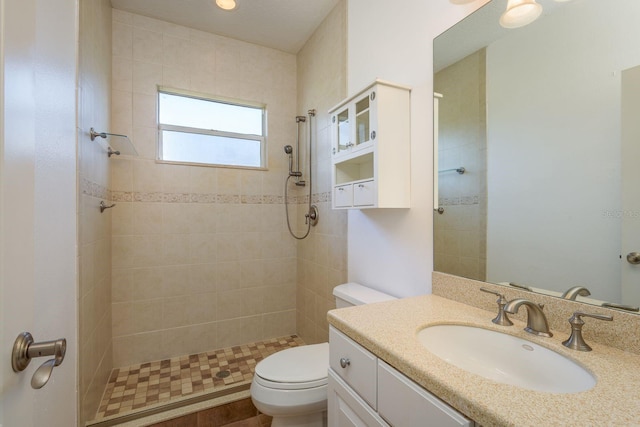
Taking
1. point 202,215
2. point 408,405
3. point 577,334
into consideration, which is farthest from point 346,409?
point 202,215

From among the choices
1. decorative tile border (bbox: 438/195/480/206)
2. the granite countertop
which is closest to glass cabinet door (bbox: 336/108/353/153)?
decorative tile border (bbox: 438/195/480/206)

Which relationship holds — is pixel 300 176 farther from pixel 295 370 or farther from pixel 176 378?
pixel 176 378

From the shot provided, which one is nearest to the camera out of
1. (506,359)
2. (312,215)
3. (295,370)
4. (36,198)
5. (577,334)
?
(36,198)

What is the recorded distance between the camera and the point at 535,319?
33.2 inches

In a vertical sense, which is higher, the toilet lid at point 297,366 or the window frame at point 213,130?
the window frame at point 213,130

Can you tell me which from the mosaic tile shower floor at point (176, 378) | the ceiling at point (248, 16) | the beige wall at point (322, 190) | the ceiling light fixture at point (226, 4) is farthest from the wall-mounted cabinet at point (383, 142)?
the mosaic tile shower floor at point (176, 378)

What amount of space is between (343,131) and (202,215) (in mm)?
1438

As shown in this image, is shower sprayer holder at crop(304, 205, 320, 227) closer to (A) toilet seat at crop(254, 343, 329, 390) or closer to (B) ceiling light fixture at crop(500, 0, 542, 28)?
(A) toilet seat at crop(254, 343, 329, 390)

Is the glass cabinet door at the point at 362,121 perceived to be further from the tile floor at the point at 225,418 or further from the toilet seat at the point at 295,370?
the tile floor at the point at 225,418

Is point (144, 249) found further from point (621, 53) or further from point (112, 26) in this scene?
point (621, 53)

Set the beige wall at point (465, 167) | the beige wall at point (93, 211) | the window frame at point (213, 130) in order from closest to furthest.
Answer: the beige wall at point (465, 167) < the beige wall at point (93, 211) < the window frame at point (213, 130)

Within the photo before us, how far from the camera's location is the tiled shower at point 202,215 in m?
2.05

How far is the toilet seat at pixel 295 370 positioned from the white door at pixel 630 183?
3.78 ft

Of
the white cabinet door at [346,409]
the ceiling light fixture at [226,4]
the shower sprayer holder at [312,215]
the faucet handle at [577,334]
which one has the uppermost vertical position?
the ceiling light fixture at [226,4]
